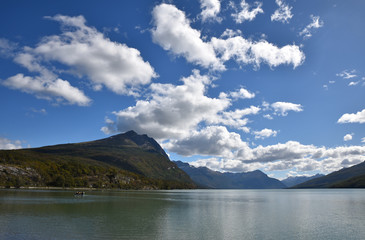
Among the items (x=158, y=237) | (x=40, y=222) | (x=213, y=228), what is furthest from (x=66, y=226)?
(x=213, y=228)

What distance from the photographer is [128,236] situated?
45406 millimetres

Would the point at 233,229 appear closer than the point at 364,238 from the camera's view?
No

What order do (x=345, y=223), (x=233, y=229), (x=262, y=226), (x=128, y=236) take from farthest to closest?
(x=345, y=223), (x=262, y=226), (x=233, y=229), (x=128, y=236)

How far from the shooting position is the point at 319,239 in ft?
155

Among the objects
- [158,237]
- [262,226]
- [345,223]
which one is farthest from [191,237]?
[345,223]

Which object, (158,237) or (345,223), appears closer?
(158,237)

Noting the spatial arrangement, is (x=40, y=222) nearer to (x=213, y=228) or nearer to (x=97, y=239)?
(x=97, y=239)

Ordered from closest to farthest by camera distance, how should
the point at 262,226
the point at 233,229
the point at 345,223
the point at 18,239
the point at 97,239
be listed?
the point at 18,239 < the point at 97,239 < the point at 233,229 < the point at 262,226 < the point at 345,223

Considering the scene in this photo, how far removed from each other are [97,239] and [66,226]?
47.6 ft

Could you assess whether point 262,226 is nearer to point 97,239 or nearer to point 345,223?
point 345,223

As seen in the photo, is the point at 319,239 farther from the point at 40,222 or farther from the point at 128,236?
the point at 40,222

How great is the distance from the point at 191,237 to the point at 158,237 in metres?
5.71

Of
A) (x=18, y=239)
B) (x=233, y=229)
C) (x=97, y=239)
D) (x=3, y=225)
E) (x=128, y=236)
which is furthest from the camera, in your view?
(x=233, y=229)

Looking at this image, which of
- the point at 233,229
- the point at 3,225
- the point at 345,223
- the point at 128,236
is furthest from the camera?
the point at 345,223
